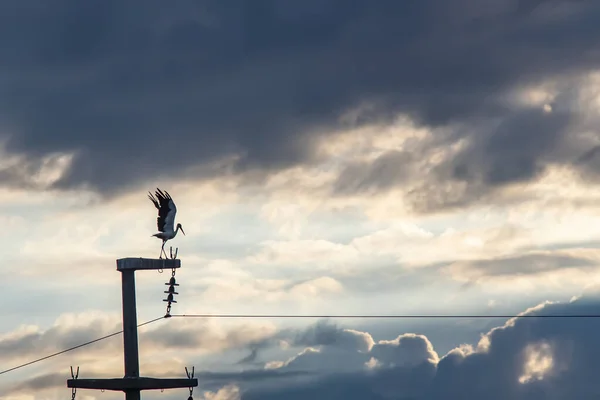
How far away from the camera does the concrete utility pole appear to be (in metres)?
32.7

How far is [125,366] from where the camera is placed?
1305 inches

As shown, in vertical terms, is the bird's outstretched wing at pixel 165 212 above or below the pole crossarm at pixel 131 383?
above

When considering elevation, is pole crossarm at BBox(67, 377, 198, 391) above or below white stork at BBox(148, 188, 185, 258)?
below

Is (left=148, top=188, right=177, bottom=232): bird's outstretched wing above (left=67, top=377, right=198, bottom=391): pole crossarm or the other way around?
above

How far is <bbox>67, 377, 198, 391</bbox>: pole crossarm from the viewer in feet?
107

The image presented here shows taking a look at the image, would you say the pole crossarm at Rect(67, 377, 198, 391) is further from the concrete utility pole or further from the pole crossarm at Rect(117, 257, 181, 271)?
the pole crossarm at Rect(117, 257, 181, 271)

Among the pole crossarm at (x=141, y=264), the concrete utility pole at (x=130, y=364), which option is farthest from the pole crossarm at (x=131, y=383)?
the pole crossarm at (x=141, y=264)

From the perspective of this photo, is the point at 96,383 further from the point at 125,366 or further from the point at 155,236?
the point at 155,236

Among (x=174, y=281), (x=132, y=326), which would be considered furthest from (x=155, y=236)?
(x=132, y=326)

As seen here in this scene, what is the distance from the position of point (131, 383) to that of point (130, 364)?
29.2 inches

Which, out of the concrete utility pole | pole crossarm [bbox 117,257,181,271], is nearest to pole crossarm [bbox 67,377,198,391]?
the concrete utility pole

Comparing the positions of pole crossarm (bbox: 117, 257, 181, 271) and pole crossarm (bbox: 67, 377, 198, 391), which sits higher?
pole crossarm (bbox: 117, 257, 181, 271)

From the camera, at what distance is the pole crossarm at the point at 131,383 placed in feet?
107

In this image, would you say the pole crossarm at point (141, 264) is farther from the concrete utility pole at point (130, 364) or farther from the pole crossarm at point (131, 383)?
the pole crossarm at point (131, 383)
